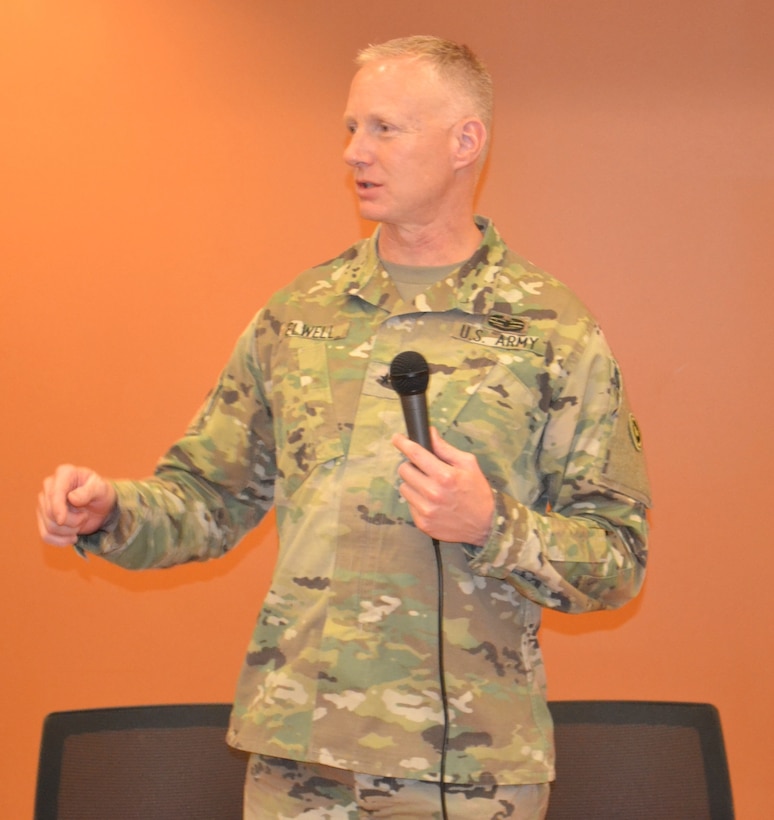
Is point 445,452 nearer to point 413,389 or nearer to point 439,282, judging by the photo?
point 413,389

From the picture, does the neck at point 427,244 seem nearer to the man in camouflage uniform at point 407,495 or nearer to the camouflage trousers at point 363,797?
the man in camouflage uniform at point 407,495

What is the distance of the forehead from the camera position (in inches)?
74.6

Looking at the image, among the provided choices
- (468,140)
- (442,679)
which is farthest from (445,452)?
(468,140)

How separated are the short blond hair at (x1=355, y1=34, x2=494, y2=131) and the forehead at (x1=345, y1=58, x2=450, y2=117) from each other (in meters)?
0.01

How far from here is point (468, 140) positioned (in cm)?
199

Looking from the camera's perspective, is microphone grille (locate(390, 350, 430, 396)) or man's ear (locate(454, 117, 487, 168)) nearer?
microphone grille (locate(390, 350, 430, 396))

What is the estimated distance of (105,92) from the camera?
3.41 m

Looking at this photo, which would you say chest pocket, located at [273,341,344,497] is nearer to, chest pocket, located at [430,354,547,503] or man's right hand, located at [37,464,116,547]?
chest pocket, located at [430,354,547,503]

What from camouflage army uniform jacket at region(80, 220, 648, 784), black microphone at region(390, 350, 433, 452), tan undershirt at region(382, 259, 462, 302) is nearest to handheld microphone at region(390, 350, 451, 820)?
black microphone at region(390, 350, 433, 452)

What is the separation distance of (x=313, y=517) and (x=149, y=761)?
653 mm

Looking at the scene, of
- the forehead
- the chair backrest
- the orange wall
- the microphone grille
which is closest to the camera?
the microphone grille

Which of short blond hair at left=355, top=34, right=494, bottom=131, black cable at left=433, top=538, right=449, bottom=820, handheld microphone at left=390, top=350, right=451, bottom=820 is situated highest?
short blond hair at left=355, top=34, right=494, bottom=131

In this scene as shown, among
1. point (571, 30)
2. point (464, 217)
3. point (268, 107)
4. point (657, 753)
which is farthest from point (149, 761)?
point (571, 30)

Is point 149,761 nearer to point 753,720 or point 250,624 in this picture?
point 250,624
